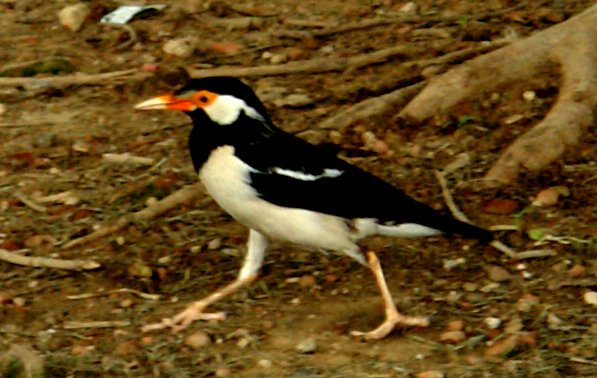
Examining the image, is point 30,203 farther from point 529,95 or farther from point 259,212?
point 529,95

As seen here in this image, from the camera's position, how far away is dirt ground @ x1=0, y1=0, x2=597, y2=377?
5.96 meters

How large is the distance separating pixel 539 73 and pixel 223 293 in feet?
9.35

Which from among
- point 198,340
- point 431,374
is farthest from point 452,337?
point 198,340

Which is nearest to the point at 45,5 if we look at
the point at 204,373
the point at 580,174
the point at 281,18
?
the point at 281,18

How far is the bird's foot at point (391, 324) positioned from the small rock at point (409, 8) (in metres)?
4.43

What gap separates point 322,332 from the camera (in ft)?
20.1

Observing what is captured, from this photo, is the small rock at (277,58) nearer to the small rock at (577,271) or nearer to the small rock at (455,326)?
the small rock at (577,271)

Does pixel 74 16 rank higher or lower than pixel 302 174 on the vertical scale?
lower

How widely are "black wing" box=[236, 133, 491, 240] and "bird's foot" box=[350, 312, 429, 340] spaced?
467 millimetres

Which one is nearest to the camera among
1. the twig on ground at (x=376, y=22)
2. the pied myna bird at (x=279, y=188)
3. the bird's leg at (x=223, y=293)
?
the pied myna bird at (x=279, y=188)

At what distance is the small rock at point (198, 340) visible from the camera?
239 inches

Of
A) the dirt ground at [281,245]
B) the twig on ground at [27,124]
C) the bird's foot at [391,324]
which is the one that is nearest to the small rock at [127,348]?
the dirt ground at [281,245]

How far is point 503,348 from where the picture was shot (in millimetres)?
5898

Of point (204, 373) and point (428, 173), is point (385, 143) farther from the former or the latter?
point (204, 373)
